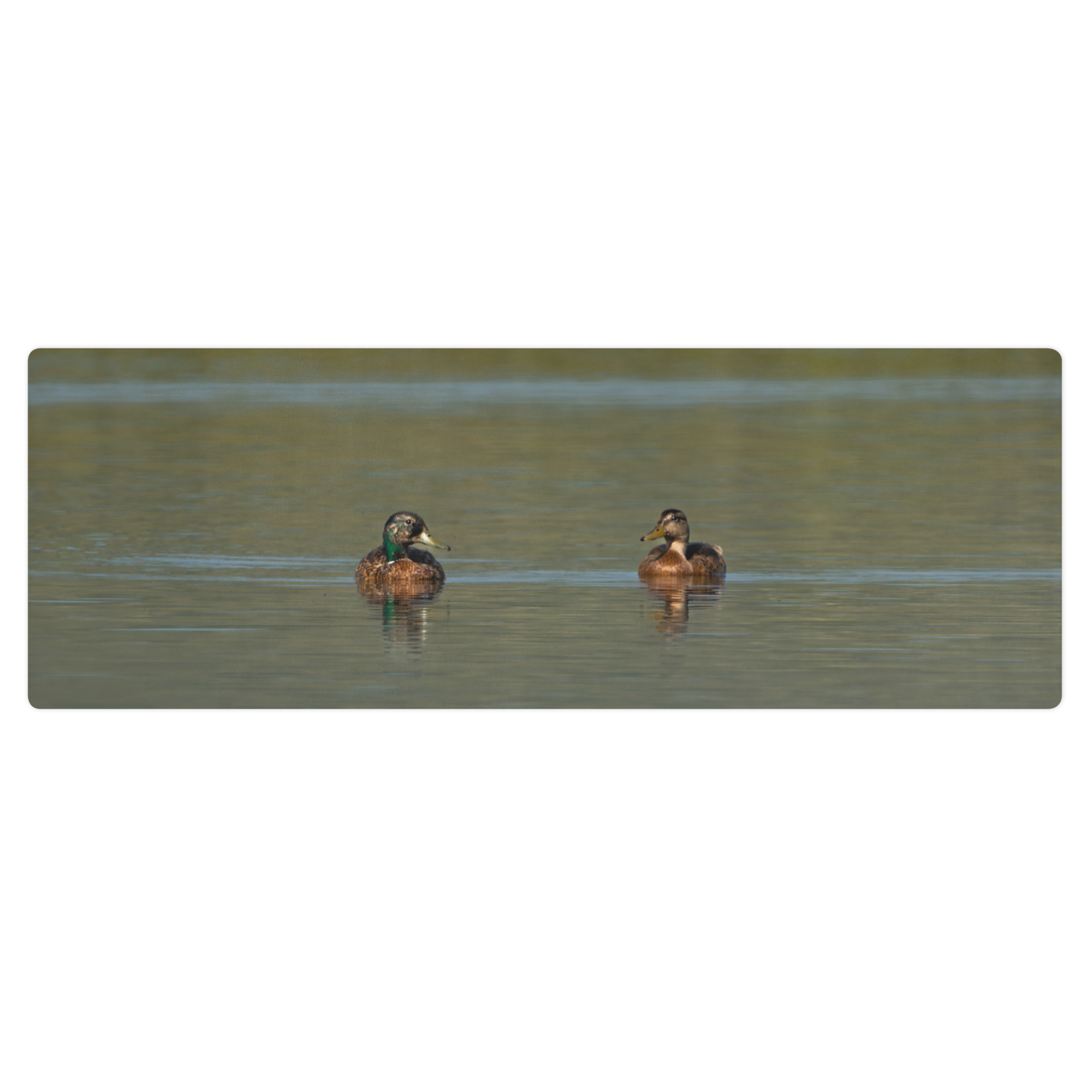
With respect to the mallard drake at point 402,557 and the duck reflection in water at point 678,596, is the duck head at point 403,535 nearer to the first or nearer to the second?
the mallard drake at point 402,557

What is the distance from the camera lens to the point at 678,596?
1134 cm

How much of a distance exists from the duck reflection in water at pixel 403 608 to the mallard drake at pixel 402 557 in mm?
74

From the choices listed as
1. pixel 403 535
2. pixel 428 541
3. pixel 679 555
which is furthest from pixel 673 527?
pixel 403 535

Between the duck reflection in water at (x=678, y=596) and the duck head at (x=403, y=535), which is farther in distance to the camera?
the duck head at (x=403, y=535)

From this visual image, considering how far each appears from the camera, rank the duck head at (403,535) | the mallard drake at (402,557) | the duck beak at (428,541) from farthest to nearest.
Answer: the duck beak at (428,541), the duck head at (403,535), the mallard drake at (402,557)

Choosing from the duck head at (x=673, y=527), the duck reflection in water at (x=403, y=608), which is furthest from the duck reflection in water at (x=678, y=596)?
the duck reflection in water at (x=403, y=608)

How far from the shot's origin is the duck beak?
12023 millimetres

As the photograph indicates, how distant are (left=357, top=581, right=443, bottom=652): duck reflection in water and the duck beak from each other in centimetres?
47

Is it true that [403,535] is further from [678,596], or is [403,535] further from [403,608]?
[678,596]

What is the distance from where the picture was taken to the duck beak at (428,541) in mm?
12023

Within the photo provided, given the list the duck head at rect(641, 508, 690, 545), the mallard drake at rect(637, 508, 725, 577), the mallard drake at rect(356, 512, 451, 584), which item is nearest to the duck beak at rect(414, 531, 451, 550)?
the mallard drake at rect(356, 512, 451, 584)

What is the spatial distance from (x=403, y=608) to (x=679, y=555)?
1.72m

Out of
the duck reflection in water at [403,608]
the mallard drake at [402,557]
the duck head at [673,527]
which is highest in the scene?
the duck head at [673,527]

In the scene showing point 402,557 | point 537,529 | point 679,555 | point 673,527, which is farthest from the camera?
point 537,529
